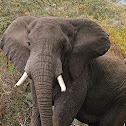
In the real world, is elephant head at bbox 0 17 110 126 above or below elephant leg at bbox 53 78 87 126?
above

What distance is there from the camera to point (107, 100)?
4.50 meters

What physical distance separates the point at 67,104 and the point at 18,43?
3.30 feet

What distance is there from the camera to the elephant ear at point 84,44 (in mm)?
3627

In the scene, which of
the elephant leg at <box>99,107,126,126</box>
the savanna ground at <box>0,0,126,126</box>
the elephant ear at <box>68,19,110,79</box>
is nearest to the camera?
the elephant ear at <box>68,19,110,79</box>

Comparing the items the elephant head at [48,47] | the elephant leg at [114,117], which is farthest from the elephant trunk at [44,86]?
the elephant leg at [114,117]

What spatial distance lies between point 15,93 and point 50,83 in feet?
8.56

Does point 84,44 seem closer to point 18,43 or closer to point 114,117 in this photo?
point 18,43

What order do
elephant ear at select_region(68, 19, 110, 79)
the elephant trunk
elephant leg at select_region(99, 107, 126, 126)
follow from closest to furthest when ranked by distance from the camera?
the elephant trunk
elephant ear at select_region(68, 19, 110, 79)
elephant leg at select_region(99, 107, 126, 126)

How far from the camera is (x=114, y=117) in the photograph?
4578mm

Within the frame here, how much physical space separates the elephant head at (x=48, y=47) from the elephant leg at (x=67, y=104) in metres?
0.17

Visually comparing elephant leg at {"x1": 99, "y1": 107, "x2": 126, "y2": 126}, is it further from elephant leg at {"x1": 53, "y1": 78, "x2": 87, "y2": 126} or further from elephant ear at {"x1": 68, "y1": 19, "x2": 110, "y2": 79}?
elephant ear at {"x1": 68, "y1": 19, "x2": 110, "y2": 79}

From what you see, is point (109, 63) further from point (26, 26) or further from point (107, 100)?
point (26, 26)

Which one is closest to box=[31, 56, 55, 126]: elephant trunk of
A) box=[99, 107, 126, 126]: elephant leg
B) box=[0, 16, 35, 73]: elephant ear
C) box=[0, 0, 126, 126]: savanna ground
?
box=[0, 16, 35, 73]: elephant ear

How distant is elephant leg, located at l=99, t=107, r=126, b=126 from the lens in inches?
180
